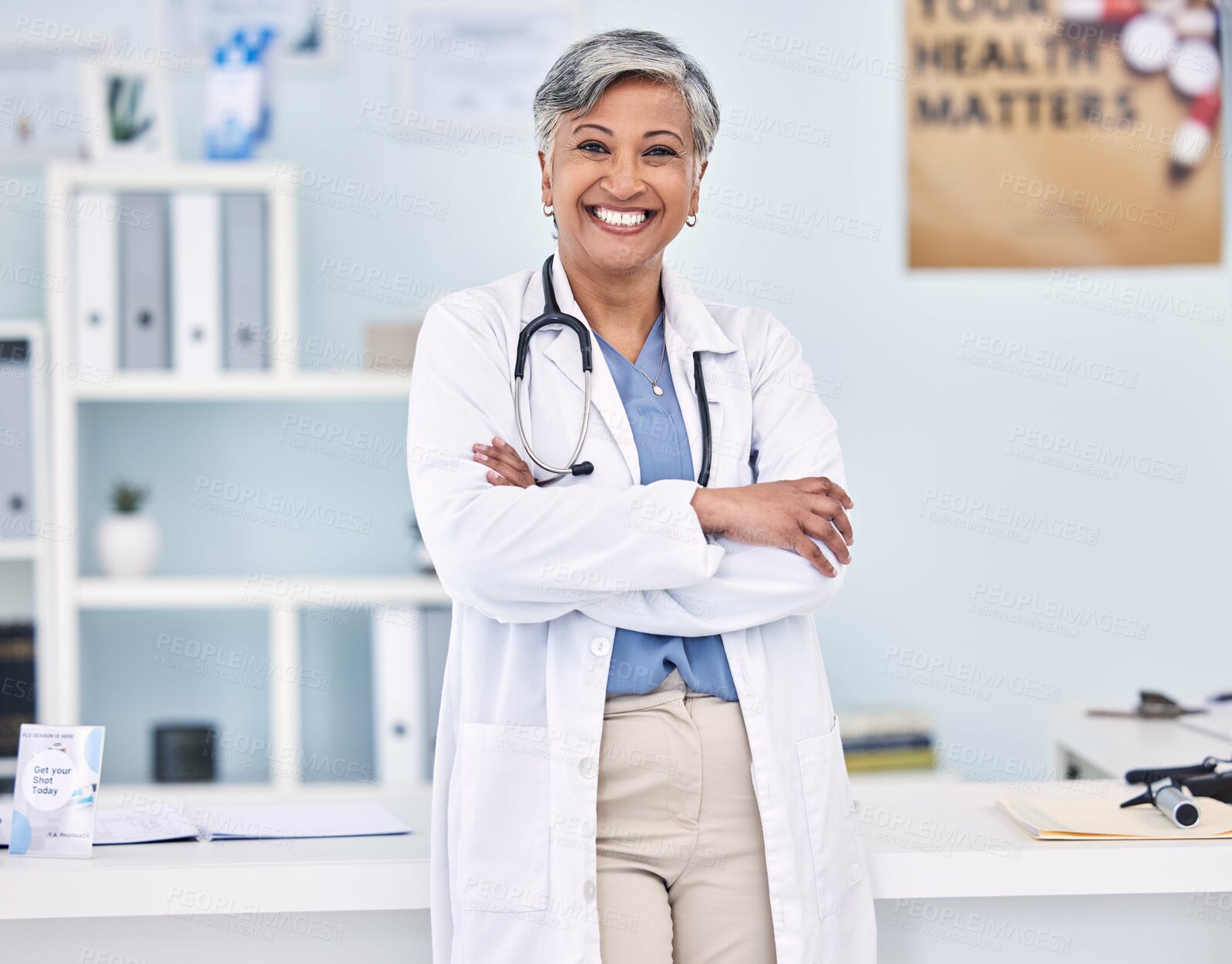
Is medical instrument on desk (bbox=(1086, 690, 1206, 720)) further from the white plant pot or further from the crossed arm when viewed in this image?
the white plant pot

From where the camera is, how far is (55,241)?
270 cm

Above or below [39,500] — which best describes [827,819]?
below

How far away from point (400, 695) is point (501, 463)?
158 cm

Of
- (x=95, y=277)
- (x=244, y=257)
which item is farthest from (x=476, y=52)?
(x=95, y=277)

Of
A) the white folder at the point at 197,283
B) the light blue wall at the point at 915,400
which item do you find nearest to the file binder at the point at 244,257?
the white folder at the point at 197,283

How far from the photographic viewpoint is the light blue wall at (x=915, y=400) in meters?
3.07

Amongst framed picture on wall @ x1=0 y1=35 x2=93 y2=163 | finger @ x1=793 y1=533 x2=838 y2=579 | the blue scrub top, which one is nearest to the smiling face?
the blue scrub top

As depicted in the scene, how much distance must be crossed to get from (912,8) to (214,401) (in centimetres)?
191

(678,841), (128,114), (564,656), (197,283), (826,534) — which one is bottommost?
(678,841)

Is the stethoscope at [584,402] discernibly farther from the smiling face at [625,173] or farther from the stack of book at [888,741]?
the stack of book at [888,741]

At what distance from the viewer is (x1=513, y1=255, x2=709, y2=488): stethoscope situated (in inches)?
52.8

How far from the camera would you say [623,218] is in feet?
4.54

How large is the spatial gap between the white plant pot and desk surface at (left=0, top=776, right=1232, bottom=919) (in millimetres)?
1471

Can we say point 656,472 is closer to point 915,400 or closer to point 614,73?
point 614,73
